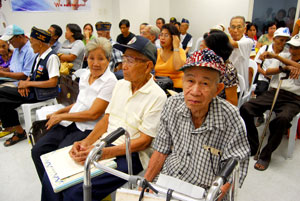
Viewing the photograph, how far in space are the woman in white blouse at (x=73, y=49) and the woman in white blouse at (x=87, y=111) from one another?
5.92 ft

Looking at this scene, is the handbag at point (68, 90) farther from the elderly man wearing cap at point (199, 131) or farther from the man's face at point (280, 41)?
the man's face at point (280, 41)

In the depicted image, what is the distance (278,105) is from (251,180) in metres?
0.90

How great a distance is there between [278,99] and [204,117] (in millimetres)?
1734

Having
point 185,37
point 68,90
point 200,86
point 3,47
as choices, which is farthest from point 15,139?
point 185,37

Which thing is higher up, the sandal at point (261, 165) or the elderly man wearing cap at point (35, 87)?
the elderly man wearing cap at point (35, 87)

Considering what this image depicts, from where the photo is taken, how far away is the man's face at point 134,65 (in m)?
1.41

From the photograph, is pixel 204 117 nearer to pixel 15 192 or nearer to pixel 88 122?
pixel 88 122

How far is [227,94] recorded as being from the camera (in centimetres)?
188

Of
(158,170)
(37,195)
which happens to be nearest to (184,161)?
(158,170)

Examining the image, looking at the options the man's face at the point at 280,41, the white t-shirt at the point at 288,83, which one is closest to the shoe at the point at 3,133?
the white t-shirt at the point at 288,83

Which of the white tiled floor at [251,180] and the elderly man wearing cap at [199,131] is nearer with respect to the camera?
the elderly man wearing cap at [199,131]

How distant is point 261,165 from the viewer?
7.21 feet

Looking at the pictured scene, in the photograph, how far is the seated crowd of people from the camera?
3.46 feet

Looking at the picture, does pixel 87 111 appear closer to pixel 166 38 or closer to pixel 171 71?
pixel 171 71
